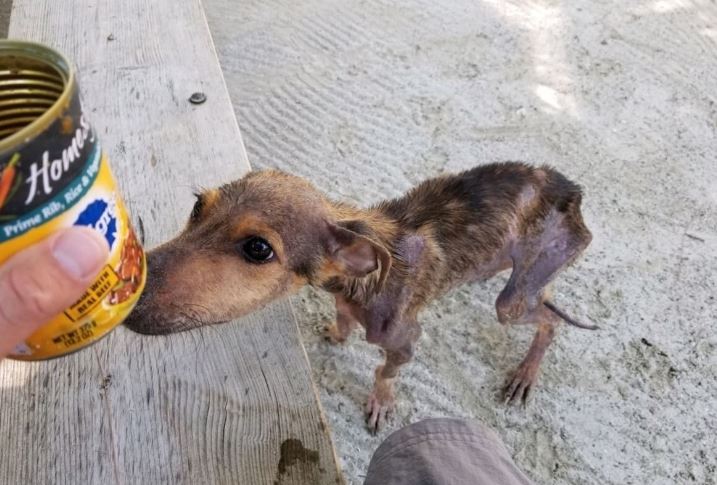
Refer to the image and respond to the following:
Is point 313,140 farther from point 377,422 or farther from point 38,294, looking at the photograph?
point 38,294

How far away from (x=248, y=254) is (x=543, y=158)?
10.6 ft

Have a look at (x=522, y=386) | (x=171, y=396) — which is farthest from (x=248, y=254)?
(x=522, y=386)

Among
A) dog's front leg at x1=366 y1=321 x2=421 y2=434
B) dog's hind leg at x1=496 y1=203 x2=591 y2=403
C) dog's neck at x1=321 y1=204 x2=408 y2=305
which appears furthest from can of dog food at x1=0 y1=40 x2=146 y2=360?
dog's hind leg at x1=496 y1=203 x2=591 y2=403

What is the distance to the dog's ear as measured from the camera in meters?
2.42

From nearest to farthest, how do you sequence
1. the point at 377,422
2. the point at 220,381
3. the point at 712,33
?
the point at 220,381 → the point at 377,422 → the point at 712,33

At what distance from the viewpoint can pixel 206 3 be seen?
6344 millimetres

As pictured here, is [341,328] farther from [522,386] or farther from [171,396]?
[171,396]

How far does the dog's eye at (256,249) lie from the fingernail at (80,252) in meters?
1.08

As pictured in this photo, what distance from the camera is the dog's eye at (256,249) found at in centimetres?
226

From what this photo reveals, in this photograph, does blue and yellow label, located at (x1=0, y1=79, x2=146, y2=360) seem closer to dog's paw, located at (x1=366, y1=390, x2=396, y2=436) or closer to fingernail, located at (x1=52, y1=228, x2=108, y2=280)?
fingernail, located at (x1=52, y1=228, x2=108, y2=280)

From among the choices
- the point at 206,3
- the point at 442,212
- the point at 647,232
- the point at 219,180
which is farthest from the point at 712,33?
the point at 219,180

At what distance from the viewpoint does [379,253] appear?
7.78 ft

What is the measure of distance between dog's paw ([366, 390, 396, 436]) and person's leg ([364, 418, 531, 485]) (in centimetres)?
132

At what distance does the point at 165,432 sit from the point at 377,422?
1579 millimetres
